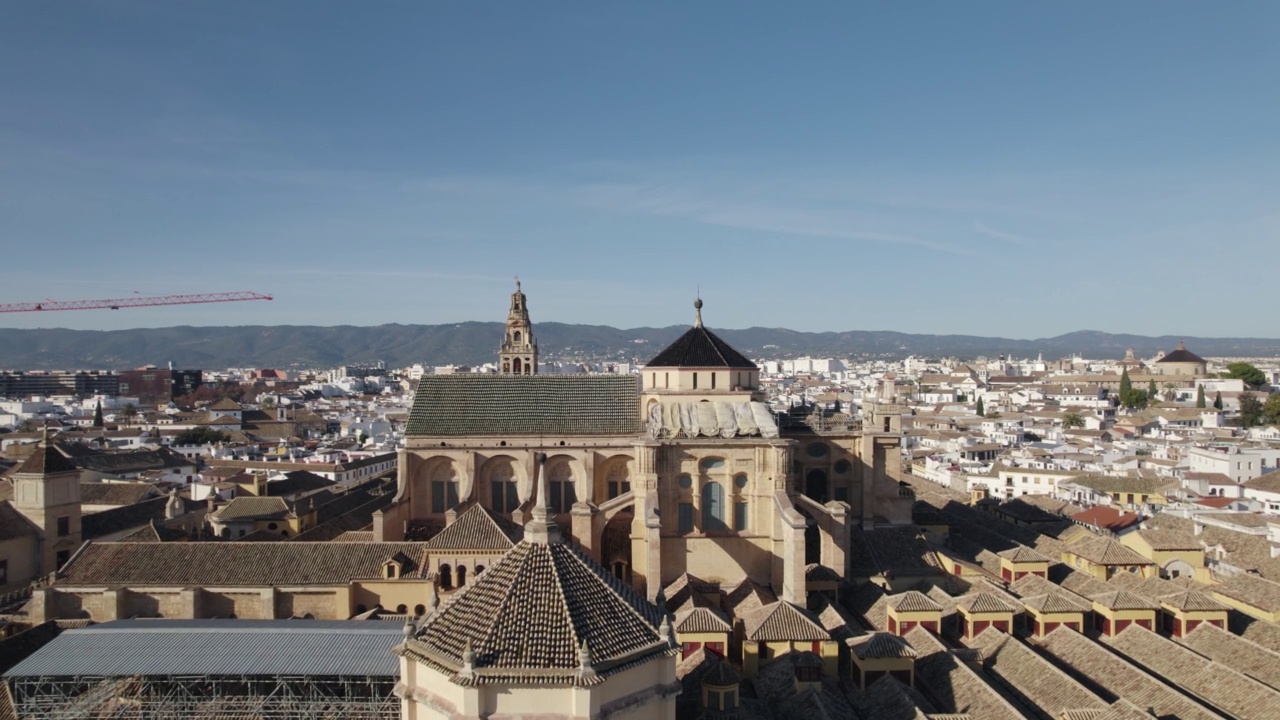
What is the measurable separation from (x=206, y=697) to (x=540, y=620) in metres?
12.8

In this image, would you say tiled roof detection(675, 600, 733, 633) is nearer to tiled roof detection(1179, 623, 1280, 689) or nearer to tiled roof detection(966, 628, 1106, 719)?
tiled roof detection(966, 628, 1106, 719)

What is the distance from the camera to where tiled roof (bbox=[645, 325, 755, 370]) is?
3422 cm

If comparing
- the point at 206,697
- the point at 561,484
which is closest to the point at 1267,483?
the point at 561,484

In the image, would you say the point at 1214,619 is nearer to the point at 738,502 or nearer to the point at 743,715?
the point at 738,502

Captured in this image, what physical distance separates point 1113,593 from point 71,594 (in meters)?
32.5

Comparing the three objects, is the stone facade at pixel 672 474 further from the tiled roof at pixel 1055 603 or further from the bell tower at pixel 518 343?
the bell tower at pixel 518 343

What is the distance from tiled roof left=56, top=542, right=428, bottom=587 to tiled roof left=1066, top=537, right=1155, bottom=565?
24.4 m

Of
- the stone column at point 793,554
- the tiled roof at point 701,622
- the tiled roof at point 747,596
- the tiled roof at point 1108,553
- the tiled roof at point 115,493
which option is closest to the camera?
the tiled roof at point 701,622

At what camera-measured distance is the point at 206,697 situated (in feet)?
65.3

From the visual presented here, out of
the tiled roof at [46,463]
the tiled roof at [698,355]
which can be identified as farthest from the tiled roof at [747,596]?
the tiled roof at [46,463]

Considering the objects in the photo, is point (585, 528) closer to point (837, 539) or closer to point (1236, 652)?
point (837, 539)

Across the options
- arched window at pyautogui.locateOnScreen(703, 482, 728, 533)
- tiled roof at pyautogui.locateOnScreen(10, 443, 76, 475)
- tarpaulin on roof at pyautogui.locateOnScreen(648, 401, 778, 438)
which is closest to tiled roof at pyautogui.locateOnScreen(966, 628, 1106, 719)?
arched window at pyautogui.locateOnScreen(703, 482, 728, 533)

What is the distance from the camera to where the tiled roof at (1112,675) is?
2034cm

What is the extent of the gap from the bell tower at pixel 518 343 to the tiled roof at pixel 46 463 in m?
21.6
